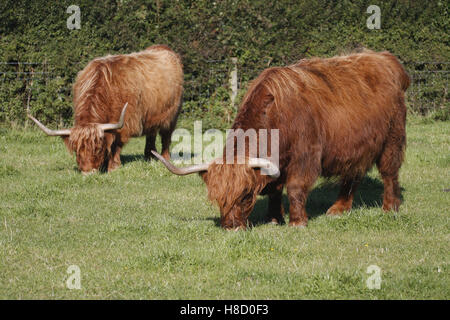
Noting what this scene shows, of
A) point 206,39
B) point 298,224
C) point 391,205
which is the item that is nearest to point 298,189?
point 298,224

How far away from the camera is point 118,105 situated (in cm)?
1020

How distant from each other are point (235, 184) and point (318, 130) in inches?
47.0

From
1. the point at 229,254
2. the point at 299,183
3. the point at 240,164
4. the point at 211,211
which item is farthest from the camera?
the point at 211,211

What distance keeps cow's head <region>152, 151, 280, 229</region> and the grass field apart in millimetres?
219

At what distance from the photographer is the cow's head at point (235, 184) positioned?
619cm

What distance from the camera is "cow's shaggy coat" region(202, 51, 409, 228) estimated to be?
6387mm

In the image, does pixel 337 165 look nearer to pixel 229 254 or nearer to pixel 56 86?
pixel 229 254

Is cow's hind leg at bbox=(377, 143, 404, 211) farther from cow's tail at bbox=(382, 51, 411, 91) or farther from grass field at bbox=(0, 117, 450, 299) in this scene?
cow's tail at bbox=(382, 51, 411, 91)

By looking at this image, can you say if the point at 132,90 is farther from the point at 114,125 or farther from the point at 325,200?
the point at 325,200

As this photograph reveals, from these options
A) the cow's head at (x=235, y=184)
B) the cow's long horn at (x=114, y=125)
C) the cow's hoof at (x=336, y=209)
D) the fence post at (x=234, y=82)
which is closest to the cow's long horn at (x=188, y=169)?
the cow's head at (x=235, y=184)

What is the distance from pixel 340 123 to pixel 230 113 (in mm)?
7800
